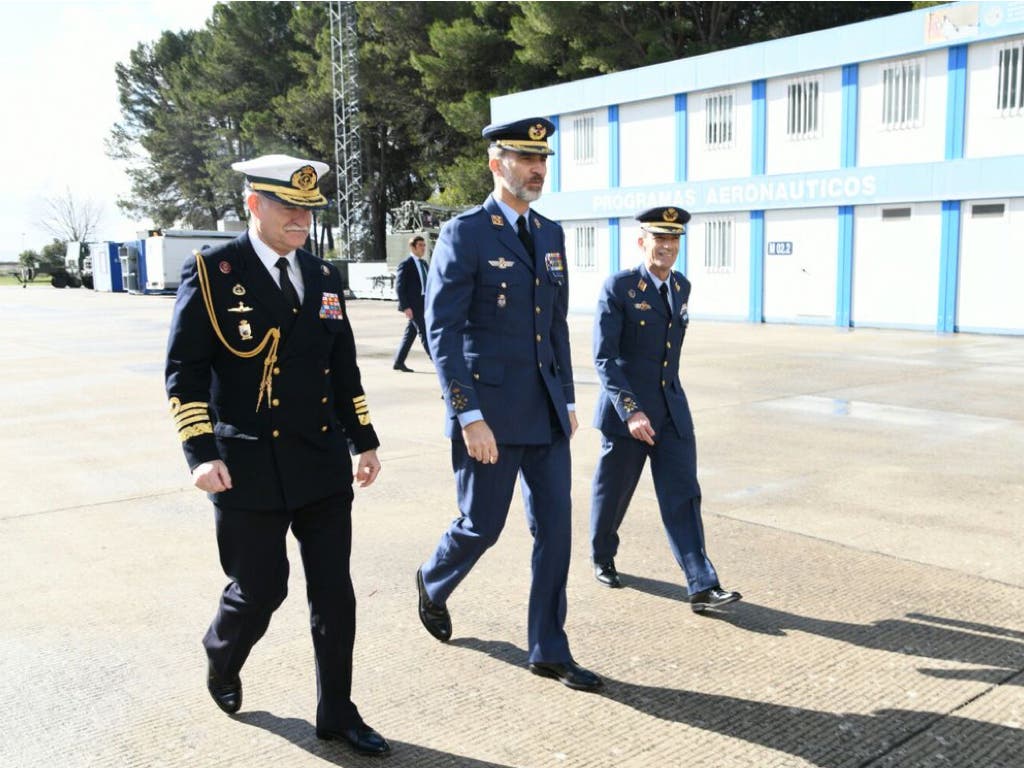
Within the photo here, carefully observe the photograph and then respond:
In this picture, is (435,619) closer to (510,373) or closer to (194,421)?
(510,373)

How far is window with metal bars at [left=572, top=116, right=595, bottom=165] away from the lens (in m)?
27.8

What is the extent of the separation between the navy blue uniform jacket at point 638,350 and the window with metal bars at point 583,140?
23897 mm

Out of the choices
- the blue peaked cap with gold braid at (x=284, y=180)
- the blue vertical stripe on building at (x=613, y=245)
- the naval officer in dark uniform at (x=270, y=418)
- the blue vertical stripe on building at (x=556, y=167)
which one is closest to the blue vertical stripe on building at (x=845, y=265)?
the blue vertical stripe on building at (x=613, y=245)

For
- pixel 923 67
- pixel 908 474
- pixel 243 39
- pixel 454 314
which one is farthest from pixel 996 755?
pixel 243 39

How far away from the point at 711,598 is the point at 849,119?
63.8 ft

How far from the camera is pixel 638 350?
464 cm

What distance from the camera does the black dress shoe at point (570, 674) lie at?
361cm

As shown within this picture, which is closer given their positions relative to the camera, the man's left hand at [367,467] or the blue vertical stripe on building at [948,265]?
the man's left hand at [367,467]

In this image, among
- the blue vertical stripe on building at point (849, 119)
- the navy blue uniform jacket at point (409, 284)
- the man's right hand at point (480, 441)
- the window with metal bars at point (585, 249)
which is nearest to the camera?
the man's right hand at point (480, 441)

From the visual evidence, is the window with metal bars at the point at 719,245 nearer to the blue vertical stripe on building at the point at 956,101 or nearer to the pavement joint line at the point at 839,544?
the blue vertical stripe on building at the point at 956,101

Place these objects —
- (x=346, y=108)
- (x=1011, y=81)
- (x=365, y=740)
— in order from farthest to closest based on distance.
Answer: (x=346, y=108), (x=1011, y=81), (x=365, y=740)

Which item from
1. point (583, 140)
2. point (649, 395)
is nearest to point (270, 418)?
point (649, 395)

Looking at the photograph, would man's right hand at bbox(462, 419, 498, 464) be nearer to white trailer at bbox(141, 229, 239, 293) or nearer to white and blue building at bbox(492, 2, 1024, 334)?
white and blue building at bbox(492, 2, 1024, 334)

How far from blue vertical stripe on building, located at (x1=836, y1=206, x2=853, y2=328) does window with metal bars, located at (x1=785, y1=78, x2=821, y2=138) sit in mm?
2116
